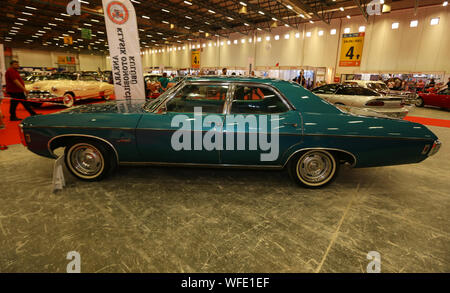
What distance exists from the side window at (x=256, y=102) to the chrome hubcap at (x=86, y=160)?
5.99ft

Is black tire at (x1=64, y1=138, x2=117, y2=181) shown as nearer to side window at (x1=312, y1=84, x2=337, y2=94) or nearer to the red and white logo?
the red and white logo

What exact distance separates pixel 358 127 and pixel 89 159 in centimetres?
334

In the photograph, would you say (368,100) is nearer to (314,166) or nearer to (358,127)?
(358,127)

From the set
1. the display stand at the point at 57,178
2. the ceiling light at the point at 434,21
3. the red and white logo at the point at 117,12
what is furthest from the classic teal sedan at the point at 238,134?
the ceiling light at the point at 434,21

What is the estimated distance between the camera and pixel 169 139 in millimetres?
2781

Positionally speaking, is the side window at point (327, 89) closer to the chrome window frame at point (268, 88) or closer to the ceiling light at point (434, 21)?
the chrome window frame at point (268, 88)

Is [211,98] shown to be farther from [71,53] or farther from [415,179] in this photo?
[71,53]

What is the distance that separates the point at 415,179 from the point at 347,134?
1743 mm

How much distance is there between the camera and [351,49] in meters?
19.5

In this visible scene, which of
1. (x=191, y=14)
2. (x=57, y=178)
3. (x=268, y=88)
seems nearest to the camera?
(x=57, y=178)

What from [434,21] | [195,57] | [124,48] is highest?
[434,21]

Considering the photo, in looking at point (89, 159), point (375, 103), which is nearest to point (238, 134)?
point (89, 159)

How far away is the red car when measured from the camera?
1175 centimetres

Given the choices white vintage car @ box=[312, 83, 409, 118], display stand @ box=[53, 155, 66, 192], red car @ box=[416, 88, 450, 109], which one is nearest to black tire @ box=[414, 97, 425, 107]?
red car @ box=[416, 88, 450, 109]
